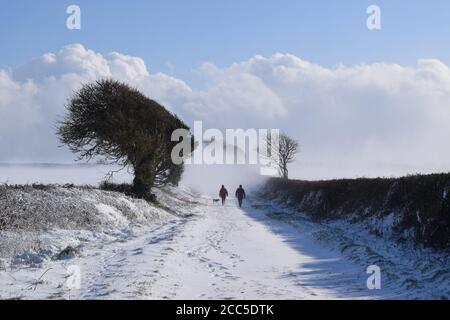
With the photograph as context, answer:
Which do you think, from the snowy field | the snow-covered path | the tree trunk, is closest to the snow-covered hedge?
the snowy field

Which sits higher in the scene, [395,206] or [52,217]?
[395,206]

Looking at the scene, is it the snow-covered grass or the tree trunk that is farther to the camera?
the tree trunk

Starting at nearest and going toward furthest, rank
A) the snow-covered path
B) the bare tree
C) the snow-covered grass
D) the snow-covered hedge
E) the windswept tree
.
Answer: the snow-covered path
the snow-covered grass
the snow-covered hedge
the windswept tree
the bare tree

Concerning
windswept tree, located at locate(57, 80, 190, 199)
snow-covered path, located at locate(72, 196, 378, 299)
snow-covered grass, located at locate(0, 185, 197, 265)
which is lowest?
snow-covered path, located at locate(72, 196, 378, 299)

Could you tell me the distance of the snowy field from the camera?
920cm

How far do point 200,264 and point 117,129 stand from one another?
1891 cm

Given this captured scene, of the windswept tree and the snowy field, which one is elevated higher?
the windswept tree

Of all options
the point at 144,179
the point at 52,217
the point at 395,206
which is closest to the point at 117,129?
the point at 144,179

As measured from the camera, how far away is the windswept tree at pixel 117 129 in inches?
1170

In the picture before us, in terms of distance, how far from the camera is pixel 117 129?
29391mm

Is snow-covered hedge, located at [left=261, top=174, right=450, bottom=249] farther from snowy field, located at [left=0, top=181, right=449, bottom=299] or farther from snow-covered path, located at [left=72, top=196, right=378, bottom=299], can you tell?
snow-covered path, located at [left=72, top=196, right=378, bottom=299]

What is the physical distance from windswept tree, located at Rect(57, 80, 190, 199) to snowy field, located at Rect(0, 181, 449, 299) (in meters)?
9.87

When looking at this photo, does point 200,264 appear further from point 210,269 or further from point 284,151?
point 284,151
